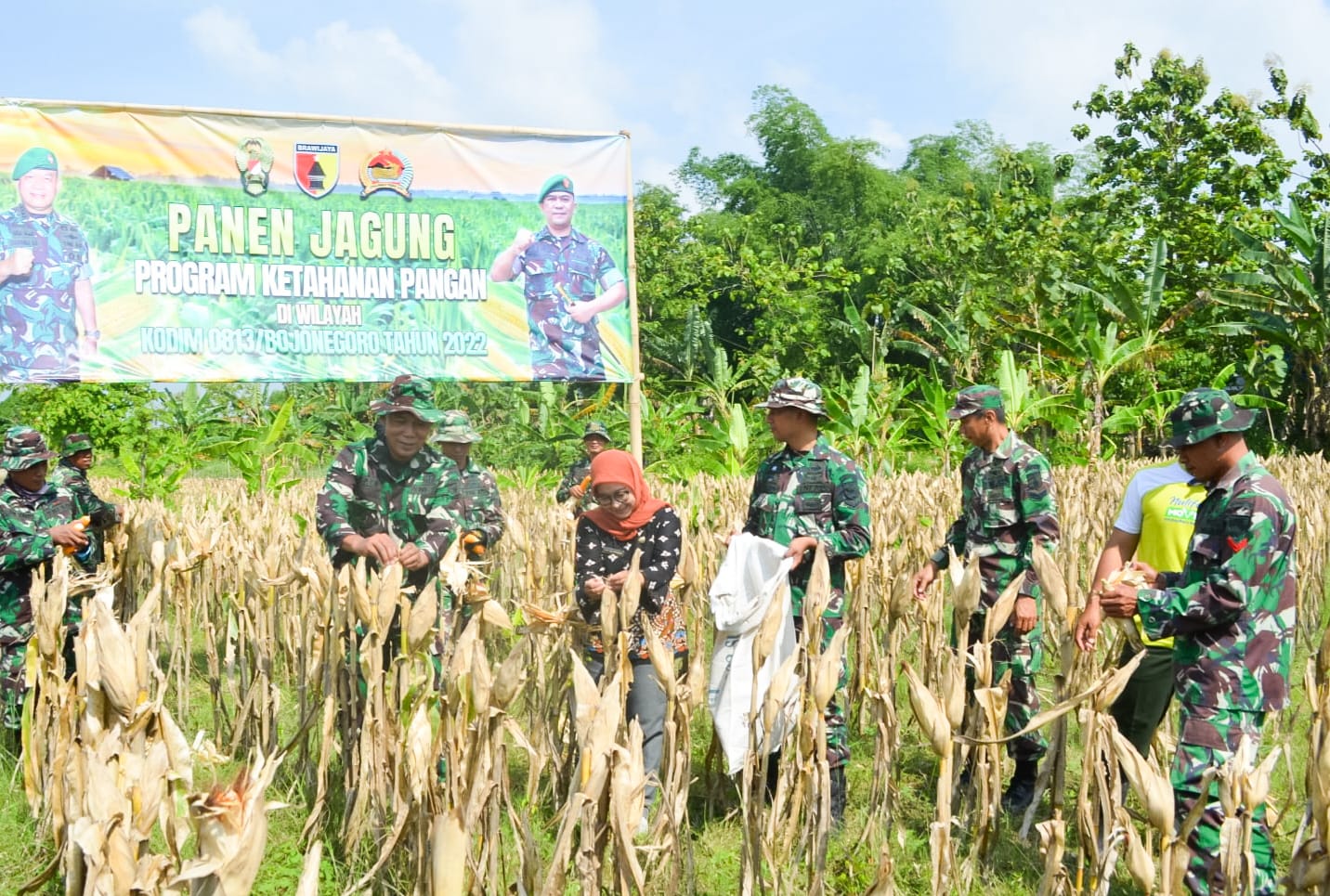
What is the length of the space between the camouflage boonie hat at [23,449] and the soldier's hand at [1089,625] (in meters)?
4.45

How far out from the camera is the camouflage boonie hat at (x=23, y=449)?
5.10 meters

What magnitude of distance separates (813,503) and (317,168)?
171 inches

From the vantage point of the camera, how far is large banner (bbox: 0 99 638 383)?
253 inches

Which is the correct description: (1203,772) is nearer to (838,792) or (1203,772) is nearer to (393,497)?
(838,792)

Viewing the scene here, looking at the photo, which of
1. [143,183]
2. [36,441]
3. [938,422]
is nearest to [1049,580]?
[36,441]

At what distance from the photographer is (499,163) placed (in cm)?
743

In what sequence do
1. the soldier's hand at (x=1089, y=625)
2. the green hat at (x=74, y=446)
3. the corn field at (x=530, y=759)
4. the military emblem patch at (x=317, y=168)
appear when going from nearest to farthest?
1. the corn field at (x=530, y=759)
2. the soldier's hand at (x=1089, y=625)
3. the green hat at (x=74, y=446)
4. the military emblem patch at (x=317, y=168)

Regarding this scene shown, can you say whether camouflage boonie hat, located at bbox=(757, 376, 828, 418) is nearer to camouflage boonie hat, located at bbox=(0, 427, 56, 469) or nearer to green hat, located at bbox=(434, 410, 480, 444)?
green hat, located at bbox=(434, 410, 480, 444)

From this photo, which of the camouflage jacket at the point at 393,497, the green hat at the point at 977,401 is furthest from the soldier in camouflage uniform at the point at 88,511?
the green hat at the point at 977,401

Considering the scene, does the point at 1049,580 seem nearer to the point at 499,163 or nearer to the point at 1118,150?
the point at 499,163

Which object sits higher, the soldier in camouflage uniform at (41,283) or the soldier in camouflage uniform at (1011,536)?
the soldier in camouflage uniform at (41,283)

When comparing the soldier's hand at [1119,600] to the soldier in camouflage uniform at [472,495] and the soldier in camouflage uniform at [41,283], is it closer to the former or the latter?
the soldier in camouflage uniform at [472,495]

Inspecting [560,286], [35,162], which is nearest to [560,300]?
[560,286]

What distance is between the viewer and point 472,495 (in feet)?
17.2
